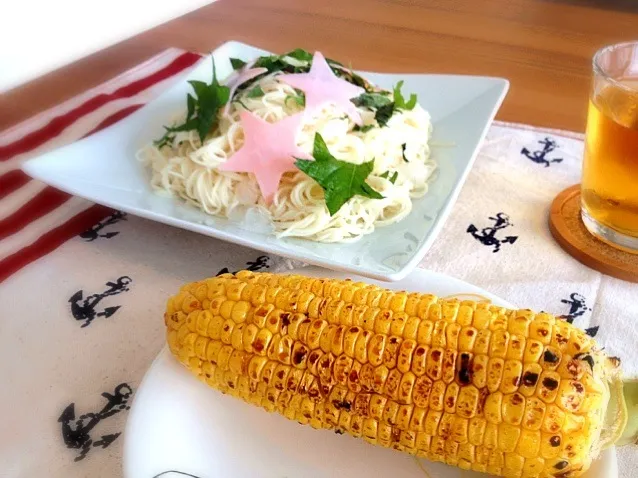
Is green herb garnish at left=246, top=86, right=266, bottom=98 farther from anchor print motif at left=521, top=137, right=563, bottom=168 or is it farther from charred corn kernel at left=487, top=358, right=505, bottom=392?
charred corn kernel at left=487, top=358, right=505, bottom=392

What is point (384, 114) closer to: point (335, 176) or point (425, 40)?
point (335, 176)


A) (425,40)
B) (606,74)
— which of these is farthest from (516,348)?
(425,40)

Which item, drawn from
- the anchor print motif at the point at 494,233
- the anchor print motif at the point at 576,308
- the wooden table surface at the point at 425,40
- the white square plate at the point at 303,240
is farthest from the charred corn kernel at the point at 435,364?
the wooden table surface at the point at 425,40

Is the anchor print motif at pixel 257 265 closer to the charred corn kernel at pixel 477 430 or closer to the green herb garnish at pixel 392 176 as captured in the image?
the green herb garnish at pixel 392 176

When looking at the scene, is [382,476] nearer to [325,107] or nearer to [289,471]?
[289,471]

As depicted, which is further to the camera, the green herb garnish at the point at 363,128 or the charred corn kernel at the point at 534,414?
the green herb garnish at the point at 363,128

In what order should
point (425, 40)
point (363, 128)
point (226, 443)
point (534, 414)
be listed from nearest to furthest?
point (534, 414)
point (226, 443)
point (363, 128)
point (425, 40)
